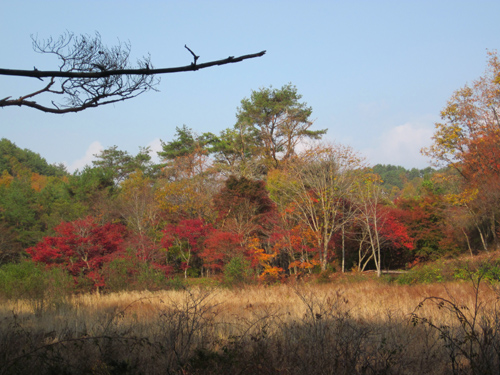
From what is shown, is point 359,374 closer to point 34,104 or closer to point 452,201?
point 34,104

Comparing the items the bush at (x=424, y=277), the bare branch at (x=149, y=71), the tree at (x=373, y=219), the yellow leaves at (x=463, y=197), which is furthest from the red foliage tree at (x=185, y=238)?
the bare branch at (x=149, y=71)

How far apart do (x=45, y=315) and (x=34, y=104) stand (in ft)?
16.8

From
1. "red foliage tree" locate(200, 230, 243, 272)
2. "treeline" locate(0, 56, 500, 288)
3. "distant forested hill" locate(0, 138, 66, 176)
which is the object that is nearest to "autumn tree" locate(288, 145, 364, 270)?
"treeline" locate(0, 56, 500, 288)

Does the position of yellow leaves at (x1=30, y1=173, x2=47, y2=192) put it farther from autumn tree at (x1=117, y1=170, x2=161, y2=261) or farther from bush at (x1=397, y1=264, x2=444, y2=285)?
bush at (x1=397, y1=264, x2=444, y2=285)

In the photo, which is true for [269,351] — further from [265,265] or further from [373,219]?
[373,219]

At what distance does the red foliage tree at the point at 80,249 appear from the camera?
56.4 ft

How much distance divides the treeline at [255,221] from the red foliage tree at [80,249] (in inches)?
2.0

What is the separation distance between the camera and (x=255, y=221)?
68.9 ft

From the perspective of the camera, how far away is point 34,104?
476cm

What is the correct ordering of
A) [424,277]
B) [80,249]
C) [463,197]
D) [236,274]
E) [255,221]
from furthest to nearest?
[463,197]
[255,221]
[80,249]
[236,274]
[424,277]

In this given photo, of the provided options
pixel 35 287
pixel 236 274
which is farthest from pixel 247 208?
pixel 35 287

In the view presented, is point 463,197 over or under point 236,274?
over

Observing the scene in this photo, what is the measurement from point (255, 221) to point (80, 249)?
8283 millimetres

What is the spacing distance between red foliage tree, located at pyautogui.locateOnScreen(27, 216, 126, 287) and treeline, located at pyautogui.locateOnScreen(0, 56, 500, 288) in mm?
50
